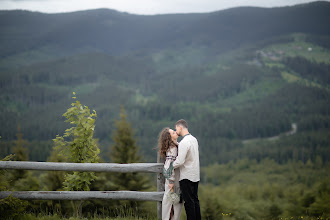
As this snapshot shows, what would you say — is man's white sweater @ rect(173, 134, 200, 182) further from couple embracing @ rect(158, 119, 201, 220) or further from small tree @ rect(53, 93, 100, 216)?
small tree @ rect(53, 93, 100, 216)

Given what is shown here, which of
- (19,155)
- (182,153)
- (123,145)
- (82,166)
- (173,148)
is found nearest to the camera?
(182,153)

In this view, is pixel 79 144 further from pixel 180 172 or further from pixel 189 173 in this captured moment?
pixel 189 173

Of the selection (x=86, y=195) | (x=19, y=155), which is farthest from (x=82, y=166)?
(x=19, y=155)

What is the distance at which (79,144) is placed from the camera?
7.60 metres

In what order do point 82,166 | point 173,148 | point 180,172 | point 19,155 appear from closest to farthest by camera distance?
point 180,172 < point 173,148 < point 82,166 < point 19,155

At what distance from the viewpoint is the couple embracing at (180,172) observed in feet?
21.2

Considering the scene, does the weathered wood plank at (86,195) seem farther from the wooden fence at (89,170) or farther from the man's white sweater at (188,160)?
the man's white sweater at (188,160)

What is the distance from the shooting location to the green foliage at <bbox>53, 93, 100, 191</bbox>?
299 inches

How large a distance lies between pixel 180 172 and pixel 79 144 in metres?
2.57

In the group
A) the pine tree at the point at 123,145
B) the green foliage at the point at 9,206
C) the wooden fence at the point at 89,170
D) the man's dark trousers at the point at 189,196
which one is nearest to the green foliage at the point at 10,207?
the green foliage at the point at 9,206

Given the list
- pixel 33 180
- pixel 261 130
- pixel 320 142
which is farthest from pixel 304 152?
pixel 33 180

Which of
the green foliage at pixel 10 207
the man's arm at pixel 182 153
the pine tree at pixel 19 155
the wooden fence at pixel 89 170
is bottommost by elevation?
the pine tree at pixel 19 155

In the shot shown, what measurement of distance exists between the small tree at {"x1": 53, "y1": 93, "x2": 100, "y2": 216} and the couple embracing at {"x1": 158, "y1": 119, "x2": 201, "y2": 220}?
74.7 inches

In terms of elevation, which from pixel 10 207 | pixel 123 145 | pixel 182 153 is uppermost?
pixel 182 153
